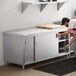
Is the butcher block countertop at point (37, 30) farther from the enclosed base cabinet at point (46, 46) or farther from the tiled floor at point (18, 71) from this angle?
the tiled floor at point (18, 71)

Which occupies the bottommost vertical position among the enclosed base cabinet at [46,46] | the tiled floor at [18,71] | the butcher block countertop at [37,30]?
the tiled floor at [18,71]

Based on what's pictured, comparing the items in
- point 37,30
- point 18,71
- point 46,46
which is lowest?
point 18,71

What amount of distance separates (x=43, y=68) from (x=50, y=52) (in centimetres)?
60

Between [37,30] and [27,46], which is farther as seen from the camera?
[37,30]

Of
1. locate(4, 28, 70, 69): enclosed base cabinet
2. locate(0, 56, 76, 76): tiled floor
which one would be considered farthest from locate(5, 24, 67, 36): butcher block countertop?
locate(0, 56, 76, 76): tiled floor

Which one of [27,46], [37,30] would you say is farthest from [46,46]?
[27,46]

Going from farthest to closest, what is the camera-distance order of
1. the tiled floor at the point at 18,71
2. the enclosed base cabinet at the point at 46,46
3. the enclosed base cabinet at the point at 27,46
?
the enclosed base cabinet at the point at 46,46
the enclosed base cabinet at the point at 27,46
the tiled floor at the point at 18,71

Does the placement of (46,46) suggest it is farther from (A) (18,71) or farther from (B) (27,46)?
(A) (18,71)

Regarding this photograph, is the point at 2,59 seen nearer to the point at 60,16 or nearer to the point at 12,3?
the point at 12,3

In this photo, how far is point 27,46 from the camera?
4.93 metres

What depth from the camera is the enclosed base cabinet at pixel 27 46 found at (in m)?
4.89

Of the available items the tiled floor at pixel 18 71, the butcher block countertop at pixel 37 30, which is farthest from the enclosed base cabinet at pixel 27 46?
the tiled floor at pixel 18 71

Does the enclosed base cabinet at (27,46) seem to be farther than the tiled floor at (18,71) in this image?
Yes

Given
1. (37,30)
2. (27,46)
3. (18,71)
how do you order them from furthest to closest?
(37,30)
(27,46)
(18,71)
